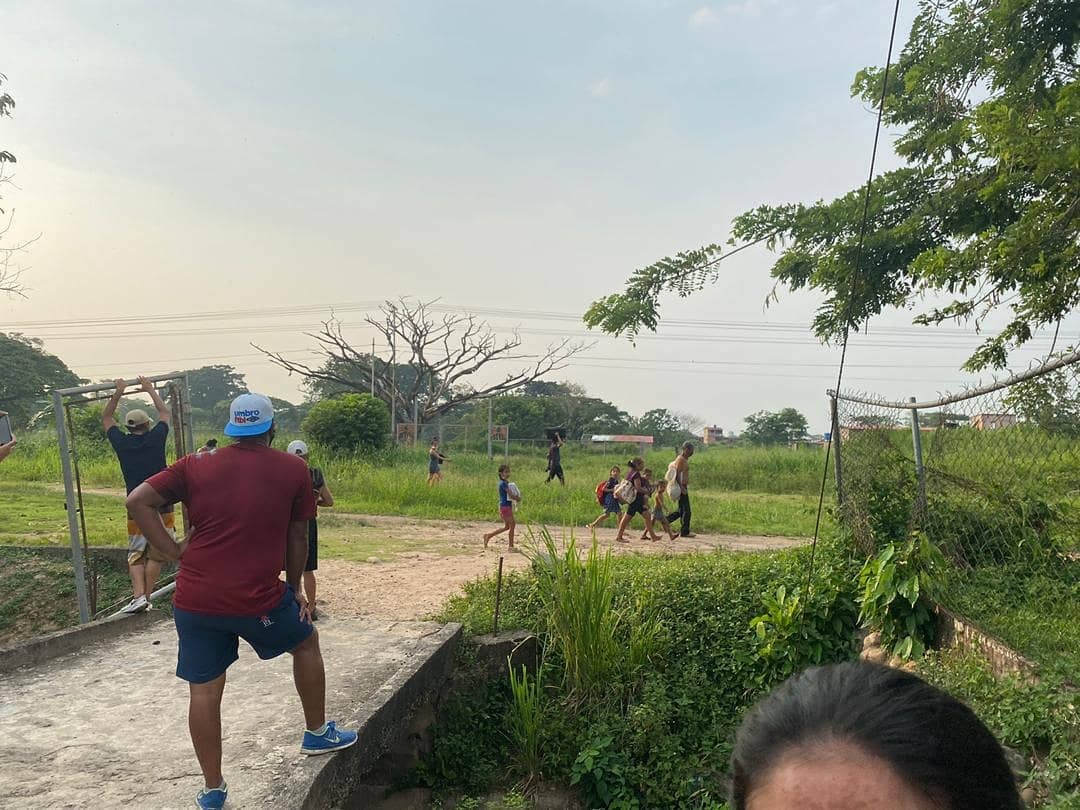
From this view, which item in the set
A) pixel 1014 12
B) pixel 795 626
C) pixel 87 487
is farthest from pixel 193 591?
pixel 87 487

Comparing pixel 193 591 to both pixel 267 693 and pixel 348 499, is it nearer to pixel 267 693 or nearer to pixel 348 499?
pixel 267 693

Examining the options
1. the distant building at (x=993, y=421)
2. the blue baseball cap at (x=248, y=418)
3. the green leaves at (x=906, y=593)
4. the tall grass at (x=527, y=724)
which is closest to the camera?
the blue baseball cap at (x=248, y=418)

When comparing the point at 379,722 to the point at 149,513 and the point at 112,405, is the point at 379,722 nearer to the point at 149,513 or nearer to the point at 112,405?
the point at 149,513

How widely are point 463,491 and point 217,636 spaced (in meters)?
12.7

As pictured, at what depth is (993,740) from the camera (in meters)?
0.81

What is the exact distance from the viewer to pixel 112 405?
595 cm

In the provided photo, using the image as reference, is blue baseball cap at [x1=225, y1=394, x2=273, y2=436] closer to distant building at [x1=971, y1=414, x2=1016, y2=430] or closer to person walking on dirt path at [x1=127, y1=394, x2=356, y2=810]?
person walking on dirt path at [x1=127, y1=394, x2=356, y2=810]

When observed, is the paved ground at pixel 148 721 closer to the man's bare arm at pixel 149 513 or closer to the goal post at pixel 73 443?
the goal post at pixel 73 443

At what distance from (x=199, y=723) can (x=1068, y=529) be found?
5215 mm

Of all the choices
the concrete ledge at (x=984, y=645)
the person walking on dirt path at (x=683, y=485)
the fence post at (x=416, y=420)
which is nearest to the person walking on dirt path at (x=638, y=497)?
the person walking on dirt path at (x=683, y=485)

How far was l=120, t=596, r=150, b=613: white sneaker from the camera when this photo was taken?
6232mm

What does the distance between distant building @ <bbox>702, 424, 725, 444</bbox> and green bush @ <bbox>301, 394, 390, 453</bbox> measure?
107ft

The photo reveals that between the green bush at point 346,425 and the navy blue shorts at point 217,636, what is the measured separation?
1850 cm

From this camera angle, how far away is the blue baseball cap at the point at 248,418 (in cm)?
350
